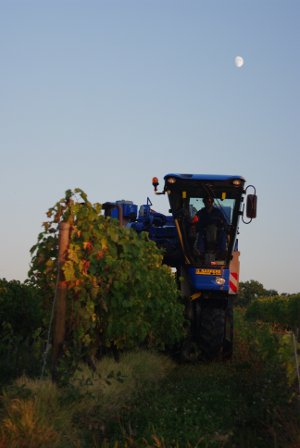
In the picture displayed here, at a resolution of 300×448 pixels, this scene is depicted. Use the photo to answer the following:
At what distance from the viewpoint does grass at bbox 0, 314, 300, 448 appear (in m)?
6.18

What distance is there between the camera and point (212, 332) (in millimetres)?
11070

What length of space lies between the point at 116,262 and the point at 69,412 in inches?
92.7

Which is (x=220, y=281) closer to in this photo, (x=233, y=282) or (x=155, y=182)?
(x=233, y=282)

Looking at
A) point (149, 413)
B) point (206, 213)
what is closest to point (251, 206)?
point (206, 213)

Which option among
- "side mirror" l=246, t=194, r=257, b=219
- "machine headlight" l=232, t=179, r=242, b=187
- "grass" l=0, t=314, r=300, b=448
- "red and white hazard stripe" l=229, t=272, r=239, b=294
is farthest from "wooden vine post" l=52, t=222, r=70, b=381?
"red and white hazard stripe" l=229, t=272, r=239, b=294

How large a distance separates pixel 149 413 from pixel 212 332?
13.6ft

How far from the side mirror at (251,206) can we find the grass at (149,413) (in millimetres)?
2036

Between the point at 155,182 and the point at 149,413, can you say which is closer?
the point at 149,413

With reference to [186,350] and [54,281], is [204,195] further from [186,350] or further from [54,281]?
[54,281]

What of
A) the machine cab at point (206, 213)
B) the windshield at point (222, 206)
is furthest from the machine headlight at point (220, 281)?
the windshield at point (222, 206)

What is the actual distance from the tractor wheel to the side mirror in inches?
75.6

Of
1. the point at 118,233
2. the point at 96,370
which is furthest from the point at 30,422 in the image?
the point at 118,233

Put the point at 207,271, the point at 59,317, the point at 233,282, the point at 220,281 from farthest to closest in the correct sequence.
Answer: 1. the point at 233,282
2. the point at 207,271
3. the point at 220,281
4. the point at 59,317

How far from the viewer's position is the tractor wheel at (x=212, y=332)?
36.4 ft
